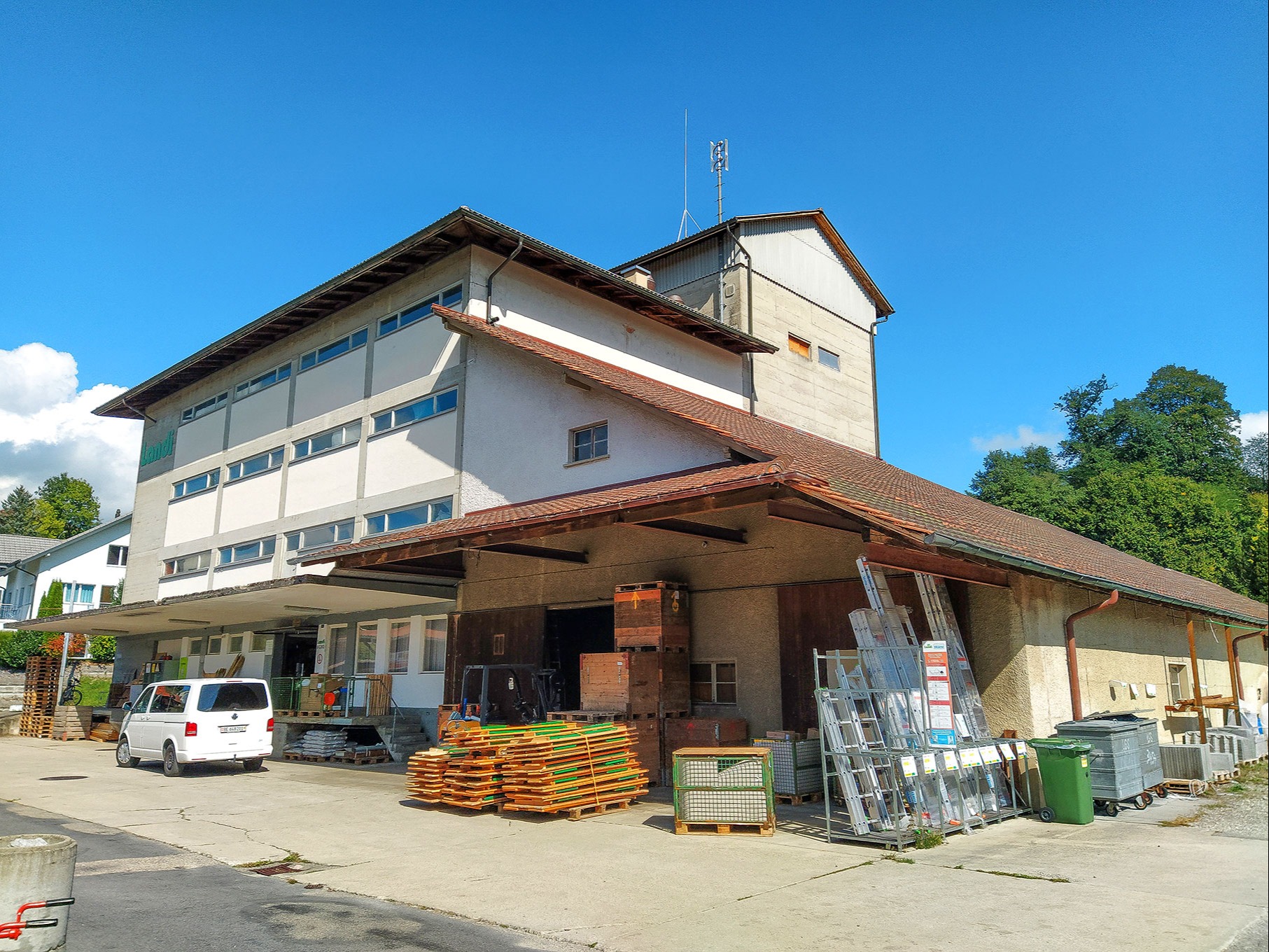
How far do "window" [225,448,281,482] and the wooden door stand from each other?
928cm

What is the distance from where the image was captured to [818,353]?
91.7ft

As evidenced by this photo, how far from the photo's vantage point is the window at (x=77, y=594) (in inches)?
2190

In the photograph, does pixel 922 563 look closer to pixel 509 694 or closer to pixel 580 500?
pixel 580 500

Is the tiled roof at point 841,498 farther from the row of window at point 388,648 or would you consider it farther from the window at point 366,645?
the window at point 366,645

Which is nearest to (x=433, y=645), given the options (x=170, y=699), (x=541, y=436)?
(x=170, y=699)

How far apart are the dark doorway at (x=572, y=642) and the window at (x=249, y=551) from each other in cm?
1130

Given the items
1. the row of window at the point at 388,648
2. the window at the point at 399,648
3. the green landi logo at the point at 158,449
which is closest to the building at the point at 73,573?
the green landi logo at the point at 158,449

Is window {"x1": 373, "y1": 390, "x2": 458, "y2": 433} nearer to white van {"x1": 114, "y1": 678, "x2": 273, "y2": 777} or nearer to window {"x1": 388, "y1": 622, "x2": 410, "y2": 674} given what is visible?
window {"x1": 388, "y1": 622, "x2": 410, "y2": 674}

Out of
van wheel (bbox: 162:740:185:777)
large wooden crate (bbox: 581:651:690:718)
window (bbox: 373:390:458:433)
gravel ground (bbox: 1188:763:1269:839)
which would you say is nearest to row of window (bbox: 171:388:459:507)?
window (bbox: 373:390:458:433)

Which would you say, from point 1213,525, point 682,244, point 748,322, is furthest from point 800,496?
point 1213,525

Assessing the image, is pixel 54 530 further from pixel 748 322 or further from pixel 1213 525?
pixel 1213 525

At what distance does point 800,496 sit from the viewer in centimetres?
1057

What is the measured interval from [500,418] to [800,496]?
32.3 feet

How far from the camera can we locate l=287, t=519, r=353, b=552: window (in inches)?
893
